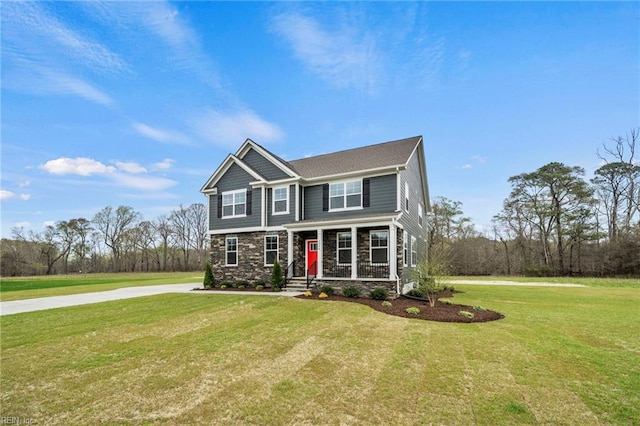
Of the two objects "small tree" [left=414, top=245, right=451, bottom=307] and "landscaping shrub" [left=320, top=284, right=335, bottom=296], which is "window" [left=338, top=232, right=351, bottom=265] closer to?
"landscaping shrub" [left=320, top=284, right=335, bottom=296]

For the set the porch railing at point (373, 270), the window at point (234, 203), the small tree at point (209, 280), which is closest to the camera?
the porch railing at point (373, 270)

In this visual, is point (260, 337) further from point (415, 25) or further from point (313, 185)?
point (415, 25)

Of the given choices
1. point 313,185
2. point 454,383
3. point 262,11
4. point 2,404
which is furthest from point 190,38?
point 454,383

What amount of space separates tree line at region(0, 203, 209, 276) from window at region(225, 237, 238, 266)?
3428 cm

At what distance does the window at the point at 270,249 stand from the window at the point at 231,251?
2.04m

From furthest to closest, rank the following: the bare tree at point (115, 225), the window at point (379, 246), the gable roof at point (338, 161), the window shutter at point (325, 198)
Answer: the bare tree at point (115, 225), the window shutter at point (325, 198), the gable roof at point (338, 161), the window at point (379, 246)

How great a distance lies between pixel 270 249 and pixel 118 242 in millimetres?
46186

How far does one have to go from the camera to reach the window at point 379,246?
13336 millimetres

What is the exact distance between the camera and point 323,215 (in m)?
15.3

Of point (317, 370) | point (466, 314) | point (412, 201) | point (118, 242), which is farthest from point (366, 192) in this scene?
point (118, 242)

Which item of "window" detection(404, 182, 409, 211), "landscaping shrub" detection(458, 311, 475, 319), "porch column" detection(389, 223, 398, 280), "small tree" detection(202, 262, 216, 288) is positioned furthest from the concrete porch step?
"landscaping shrub" detection(458, 311, 475, 319)

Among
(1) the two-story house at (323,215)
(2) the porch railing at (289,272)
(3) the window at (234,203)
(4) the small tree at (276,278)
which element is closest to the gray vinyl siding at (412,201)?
(1) the two-story house at (323,215)

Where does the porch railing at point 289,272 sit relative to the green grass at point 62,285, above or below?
above

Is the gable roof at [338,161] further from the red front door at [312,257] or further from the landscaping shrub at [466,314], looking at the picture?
the landscaping shrub at [466,314]
